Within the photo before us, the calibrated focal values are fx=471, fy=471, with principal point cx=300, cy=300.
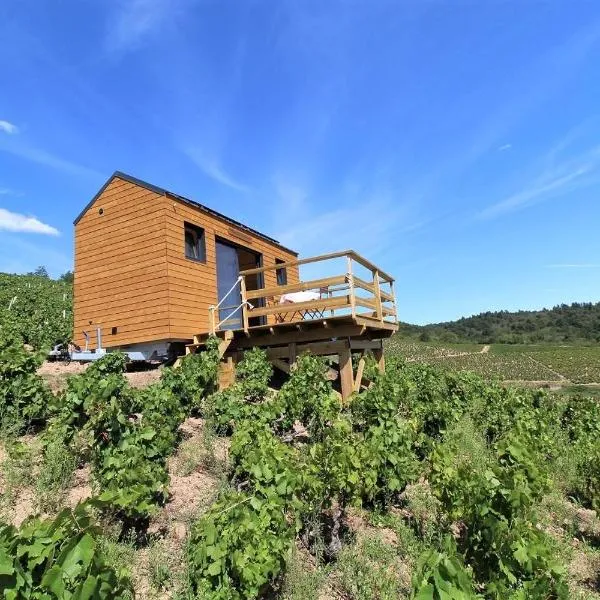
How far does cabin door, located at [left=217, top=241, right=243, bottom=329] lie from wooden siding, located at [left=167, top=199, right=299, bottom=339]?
316mm

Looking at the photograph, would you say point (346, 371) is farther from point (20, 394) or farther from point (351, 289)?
point (20, 394)

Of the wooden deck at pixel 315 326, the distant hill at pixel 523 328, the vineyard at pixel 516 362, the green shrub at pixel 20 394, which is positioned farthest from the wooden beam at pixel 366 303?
the distant hill at pixel 523 328

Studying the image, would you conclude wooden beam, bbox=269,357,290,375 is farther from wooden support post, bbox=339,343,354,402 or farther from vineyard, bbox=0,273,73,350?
vineyard, bbox=0,273,73,350

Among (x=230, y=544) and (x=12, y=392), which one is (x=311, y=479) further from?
(x=12, y=392)

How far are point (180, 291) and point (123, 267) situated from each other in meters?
1.86

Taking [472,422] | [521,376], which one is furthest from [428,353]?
[472,422]

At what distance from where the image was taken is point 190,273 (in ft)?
41.2

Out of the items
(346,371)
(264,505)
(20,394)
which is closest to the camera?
(264,505)

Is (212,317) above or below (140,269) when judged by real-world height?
below

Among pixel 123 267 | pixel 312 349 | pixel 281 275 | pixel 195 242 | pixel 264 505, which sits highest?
pixel 195 242

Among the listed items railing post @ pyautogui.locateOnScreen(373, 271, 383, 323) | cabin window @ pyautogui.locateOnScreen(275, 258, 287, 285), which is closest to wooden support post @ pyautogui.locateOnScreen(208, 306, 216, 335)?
railing post @ pyautogui.locateOnScreen(373, 271, 383, 323)

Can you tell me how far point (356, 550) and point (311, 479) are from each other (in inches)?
35.6

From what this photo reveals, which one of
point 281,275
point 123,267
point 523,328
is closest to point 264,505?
point 123,267

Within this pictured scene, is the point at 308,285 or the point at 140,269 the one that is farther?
the point at 140,269
